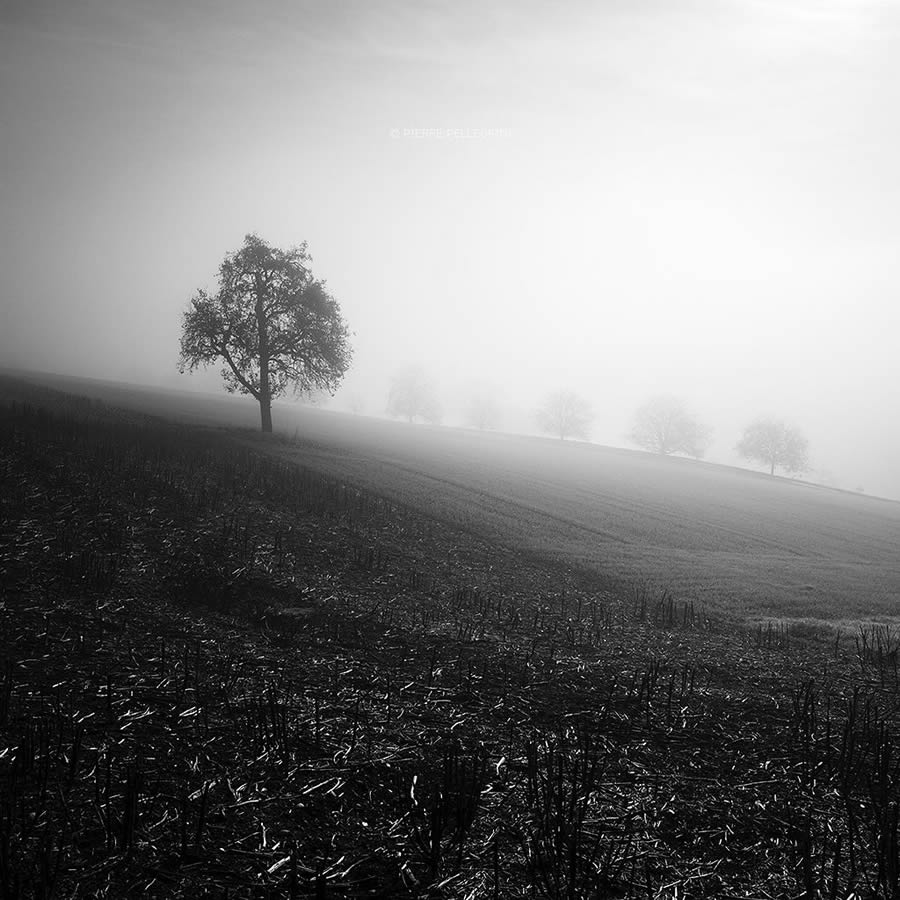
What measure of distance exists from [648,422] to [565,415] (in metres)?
17.7

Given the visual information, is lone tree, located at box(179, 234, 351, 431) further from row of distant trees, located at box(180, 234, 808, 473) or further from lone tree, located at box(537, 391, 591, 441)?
lone tree, located at box(537, 391, 591, 441)

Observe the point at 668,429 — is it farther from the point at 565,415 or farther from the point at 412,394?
the point at 412,394

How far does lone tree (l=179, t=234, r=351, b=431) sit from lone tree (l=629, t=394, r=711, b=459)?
8398 cm

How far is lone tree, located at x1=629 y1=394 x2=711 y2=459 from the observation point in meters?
106

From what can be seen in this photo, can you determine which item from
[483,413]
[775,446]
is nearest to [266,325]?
[775,446]

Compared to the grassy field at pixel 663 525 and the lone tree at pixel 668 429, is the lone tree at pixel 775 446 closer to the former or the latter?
the lone tree at pixel 668 429

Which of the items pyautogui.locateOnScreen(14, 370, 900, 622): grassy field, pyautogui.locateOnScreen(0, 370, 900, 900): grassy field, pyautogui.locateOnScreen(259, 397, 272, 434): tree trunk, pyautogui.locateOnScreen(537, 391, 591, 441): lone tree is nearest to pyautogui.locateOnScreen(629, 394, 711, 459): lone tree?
pyautogui.locateOnScreen(537, 391, 591, 441): lone tree

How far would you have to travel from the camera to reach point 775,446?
96250 mm

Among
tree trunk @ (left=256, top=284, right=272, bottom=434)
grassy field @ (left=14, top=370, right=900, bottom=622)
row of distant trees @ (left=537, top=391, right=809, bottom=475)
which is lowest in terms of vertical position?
grassy field @ (left=14, top=370, right=900, bottom=622)

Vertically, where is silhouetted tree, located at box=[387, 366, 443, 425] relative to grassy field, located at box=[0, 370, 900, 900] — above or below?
above

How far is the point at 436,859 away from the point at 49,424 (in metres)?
29.0

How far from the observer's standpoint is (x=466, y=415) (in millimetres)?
137125

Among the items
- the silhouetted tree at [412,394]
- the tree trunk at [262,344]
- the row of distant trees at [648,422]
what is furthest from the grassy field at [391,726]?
the silhouetted tree at [412,394]

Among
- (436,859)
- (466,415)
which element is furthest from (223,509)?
(466,415)
